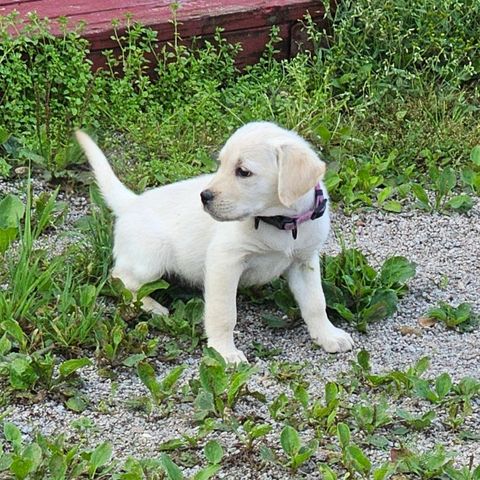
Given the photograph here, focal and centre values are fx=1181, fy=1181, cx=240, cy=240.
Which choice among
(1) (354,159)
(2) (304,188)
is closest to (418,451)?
(2) (304,188)

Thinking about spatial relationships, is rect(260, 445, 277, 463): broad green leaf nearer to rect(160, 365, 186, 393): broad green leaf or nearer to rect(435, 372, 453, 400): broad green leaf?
rect(160, 365, 186, 393): broad green leaf

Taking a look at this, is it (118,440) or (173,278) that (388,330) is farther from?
(118,440)

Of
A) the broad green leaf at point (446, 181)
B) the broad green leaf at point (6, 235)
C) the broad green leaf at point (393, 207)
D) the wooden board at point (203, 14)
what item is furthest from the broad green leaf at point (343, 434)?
the wooden board at point (203, 14)

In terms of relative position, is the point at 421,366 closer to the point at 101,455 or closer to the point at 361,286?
the point at 361,286

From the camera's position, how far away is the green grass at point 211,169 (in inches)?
144

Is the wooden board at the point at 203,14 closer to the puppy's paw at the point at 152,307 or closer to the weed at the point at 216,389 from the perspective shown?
the puppy's paw at the point at 152,307

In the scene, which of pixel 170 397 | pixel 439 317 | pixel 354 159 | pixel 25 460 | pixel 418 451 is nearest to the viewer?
pixel 25 460

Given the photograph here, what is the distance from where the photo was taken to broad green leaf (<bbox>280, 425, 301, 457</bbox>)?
353 cm

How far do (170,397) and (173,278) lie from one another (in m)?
0.89

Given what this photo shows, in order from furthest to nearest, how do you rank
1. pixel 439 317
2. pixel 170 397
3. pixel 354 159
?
pixel 354 159
pixel 439 317
pixel 170 397

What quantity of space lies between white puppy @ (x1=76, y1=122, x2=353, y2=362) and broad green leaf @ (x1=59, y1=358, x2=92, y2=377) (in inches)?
21.2

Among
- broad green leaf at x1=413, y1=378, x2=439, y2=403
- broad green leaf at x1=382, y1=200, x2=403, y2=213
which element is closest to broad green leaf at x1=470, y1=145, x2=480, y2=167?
broad green leaf at x1=382, y1=200, x2=403, y2=213

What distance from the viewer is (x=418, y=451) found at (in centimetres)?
366

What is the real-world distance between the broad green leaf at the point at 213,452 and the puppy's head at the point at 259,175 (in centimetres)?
86
